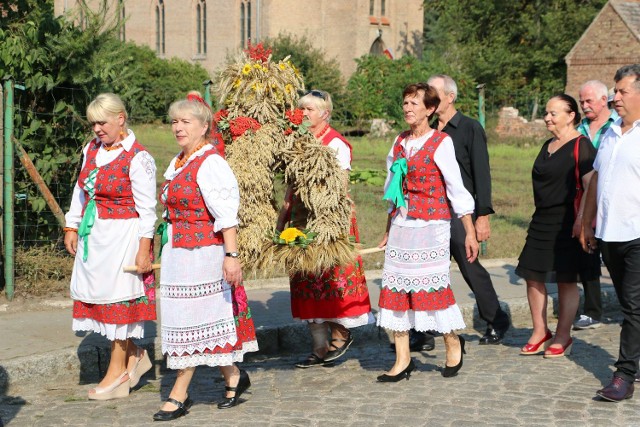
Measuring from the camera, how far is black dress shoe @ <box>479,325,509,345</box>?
320 inches

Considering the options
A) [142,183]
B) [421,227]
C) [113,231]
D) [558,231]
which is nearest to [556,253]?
[558,231]

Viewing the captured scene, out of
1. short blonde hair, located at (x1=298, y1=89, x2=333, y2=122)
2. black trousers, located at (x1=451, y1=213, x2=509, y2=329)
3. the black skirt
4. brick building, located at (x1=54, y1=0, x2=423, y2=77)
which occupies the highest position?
brick building, located at (x1=54, y1=0, x2=423, y2=77)

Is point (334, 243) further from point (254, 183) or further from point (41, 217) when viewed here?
point (41, 217)

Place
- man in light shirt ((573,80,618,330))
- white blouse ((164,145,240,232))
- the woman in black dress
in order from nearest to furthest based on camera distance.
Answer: white blouse ((164,145,240,232)) → the woman in black dress → man in light shirt ((573,80,618,330))

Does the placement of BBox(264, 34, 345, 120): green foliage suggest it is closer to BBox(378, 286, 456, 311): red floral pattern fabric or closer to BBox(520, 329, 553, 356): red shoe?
BBox(520, 329, 553, 356): red shoe

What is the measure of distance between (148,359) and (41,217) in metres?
3.29

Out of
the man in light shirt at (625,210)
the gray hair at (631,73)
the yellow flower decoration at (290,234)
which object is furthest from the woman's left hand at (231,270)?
the gray hair at (631,73)

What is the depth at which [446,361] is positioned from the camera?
7.03m

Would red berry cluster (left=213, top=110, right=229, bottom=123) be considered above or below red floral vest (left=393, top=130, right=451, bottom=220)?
above

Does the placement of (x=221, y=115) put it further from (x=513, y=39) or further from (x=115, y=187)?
(x=513, y=39)

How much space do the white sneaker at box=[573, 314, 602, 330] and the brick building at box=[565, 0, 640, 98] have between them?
29378mm

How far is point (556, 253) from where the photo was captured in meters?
7.66

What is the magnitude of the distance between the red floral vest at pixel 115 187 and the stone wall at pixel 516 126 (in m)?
29.5

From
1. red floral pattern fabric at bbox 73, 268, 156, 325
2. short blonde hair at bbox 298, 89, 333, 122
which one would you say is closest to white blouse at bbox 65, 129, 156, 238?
red floral pattern fabric at bbox 73, 268, 156, 325
